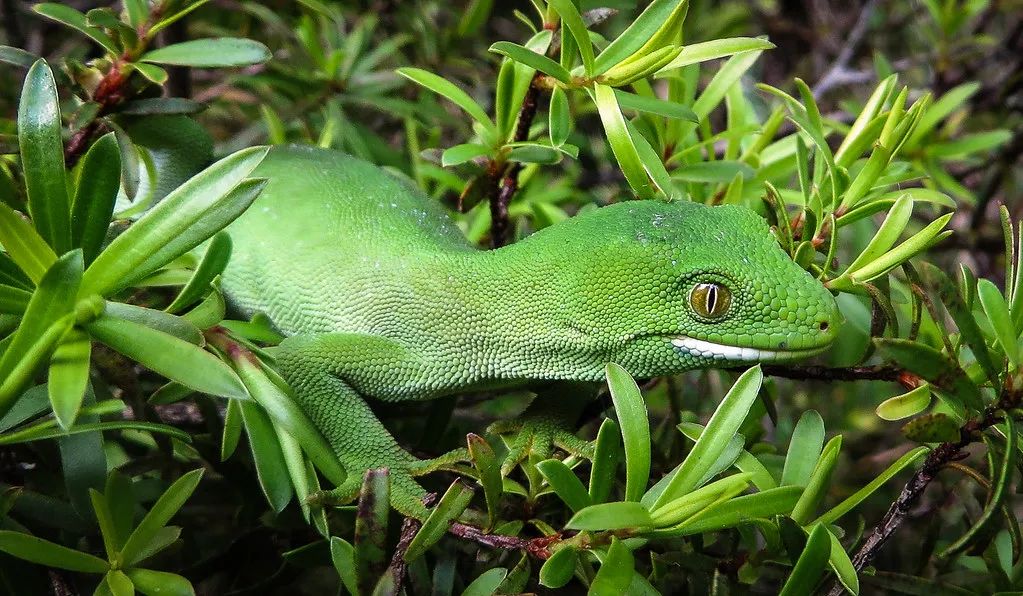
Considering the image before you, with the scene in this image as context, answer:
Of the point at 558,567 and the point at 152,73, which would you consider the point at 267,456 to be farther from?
the point at 152,73

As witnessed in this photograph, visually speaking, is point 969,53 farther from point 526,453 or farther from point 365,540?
point 365,540

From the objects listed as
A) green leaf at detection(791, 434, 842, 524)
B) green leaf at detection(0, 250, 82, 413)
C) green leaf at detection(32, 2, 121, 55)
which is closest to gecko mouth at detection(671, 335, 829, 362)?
green leaf at detection(791, 434, 842, 524)

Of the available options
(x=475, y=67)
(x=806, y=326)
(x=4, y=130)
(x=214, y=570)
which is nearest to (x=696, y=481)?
(x=806, y=326)

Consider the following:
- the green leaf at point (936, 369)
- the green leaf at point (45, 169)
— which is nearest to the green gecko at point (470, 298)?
the green leaf at point (936, 369)

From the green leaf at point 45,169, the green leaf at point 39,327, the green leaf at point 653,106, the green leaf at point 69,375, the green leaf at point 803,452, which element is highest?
the green leaf at point 653,106

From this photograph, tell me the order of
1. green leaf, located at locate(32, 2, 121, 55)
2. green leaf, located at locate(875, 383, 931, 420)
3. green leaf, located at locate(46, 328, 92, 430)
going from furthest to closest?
green leaf, located at locate(32, 2, 121, 55)
green leaf, located at locate(875, 383, 931, 420)
green leaf, located at locate(46, 328, 92, 430)

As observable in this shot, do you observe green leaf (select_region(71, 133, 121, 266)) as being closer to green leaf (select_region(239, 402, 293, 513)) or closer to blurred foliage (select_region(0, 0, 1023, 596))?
blurred foliage (select_region(0, 0, 1023, 596))

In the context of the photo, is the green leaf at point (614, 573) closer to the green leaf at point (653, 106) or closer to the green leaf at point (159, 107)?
the green leaf at point (653, 106)
